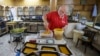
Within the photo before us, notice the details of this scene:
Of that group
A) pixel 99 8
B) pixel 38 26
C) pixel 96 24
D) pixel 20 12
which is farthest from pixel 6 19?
pixel 99 8

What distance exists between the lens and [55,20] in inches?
85.6

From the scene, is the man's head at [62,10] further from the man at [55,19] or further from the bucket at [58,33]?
the bucket at [58,33]

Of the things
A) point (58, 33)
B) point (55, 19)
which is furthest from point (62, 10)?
point (58, 33)

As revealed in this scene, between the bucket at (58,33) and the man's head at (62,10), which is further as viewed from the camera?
the bucket at (58,33)

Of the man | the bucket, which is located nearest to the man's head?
the man

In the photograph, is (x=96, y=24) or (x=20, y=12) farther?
(x=20, y=12)

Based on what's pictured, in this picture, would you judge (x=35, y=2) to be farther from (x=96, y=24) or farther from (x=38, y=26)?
(x=96, y=24)

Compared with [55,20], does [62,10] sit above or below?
above

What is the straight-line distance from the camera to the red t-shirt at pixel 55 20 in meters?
2.15

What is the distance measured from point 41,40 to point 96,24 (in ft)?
10.1

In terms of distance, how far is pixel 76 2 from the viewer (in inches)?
315

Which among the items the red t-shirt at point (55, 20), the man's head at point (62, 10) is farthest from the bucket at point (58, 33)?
the man's head at point (62, 10)

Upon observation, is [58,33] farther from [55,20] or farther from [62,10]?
[62,10]

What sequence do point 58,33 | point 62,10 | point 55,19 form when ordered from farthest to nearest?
point 58,33 → point 55,19 → point 62,10
